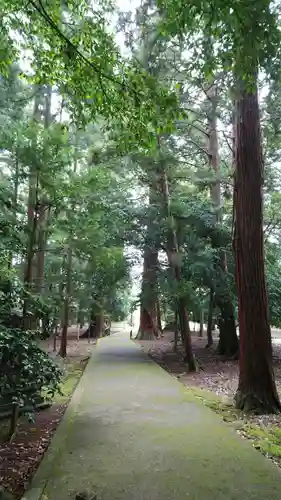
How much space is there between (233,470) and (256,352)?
9.79 feet

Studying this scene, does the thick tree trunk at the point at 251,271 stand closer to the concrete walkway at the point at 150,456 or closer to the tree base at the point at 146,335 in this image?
the concrete walkway at the point at 150,456

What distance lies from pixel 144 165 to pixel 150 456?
9.73 meters

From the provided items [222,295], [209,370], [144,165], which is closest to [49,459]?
[209,370]

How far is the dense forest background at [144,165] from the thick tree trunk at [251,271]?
2 cm

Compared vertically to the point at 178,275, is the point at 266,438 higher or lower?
lower

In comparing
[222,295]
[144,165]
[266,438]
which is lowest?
[266,438]

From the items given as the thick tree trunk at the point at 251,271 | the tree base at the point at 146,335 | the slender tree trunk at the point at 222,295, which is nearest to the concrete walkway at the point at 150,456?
the thick tree trunk at the point at 251,271

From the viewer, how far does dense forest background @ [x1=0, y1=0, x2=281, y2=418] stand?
3945 millimetres

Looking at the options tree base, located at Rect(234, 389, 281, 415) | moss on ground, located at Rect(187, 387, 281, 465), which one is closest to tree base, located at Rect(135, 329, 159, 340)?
moss on ground, located at Rect(187, 387, 281, 465)

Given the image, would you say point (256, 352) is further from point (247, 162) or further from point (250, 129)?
point (250, 129)

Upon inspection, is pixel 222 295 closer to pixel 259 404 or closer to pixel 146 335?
pixel 259 404

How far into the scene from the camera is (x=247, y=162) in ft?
22.6

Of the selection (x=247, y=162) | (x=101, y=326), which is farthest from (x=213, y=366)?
(x=101, y=326)

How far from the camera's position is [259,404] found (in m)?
6.34
